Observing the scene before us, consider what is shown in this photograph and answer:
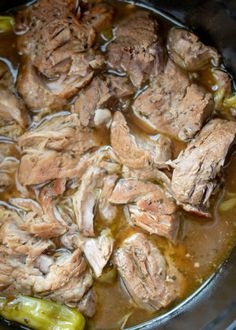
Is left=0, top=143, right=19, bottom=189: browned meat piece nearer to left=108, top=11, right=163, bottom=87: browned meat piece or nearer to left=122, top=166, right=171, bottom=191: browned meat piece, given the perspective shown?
left=122, top=166, right=171, bottom=191: browned meat piece

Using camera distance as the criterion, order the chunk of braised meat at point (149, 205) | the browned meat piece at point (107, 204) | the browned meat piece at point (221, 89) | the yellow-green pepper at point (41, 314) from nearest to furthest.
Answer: the yellow-green pepper at point (41, 314)
the chunk of braised meat at point (149, 205)
the browned meat piece at point (107, 204)
the browned meat piece at point (221, 89)

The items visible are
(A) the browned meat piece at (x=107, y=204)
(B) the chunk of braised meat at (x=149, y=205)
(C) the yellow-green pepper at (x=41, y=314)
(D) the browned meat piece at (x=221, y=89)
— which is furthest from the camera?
(D) the browned meat piece at (x=221, y=89)

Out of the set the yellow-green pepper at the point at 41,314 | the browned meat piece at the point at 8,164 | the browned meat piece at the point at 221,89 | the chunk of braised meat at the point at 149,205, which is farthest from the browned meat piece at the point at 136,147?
the yellow-green pepper at the point at 41,314

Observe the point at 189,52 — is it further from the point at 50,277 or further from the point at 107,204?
the point at 50,277

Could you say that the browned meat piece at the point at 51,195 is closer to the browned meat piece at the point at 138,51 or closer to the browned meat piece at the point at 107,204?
the browned meat piece at the point at 107,204

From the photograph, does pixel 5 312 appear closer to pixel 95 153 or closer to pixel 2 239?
pixel 2 239

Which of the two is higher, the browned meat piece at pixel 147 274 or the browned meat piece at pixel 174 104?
the browned meat piece at pixel 174 104

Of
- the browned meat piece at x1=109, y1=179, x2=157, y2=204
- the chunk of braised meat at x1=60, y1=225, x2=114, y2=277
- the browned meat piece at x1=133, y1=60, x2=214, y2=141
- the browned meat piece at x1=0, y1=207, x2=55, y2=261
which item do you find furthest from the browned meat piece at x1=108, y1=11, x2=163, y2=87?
the browned meat piece at x1=0, y1=207, x2=55, y2=261

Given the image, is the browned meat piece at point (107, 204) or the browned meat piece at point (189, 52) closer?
the browned meat piece at point (107, 204)
